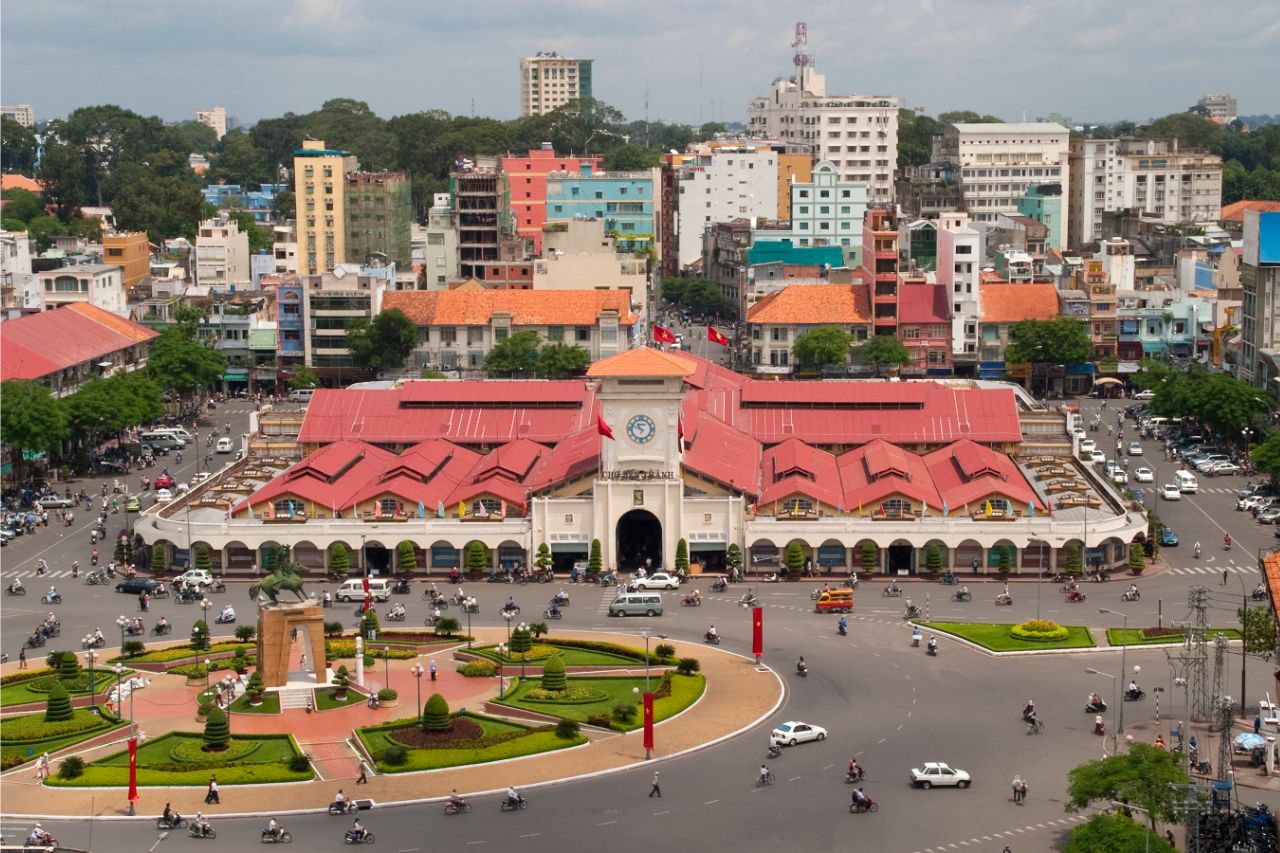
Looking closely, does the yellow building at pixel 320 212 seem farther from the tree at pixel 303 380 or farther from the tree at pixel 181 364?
the tree at pixel 181 364

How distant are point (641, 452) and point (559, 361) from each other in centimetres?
4756

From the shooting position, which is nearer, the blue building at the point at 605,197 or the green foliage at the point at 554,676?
the green foliage at the point at 554,676

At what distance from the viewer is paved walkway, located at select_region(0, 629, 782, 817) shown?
6575cm

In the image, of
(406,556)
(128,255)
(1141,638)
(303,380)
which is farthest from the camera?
(128,255)

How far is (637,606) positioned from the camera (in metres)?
90.5

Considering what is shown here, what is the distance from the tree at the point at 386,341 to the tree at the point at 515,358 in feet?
19.6

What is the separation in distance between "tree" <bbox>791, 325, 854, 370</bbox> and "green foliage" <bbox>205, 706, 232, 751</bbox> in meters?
83.1

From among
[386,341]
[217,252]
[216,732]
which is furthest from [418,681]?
[217,252]

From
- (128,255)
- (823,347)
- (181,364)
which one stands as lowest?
(181,364)

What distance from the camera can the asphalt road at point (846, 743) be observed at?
62438 millimetres

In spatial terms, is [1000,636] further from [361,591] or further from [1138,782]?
[361,591]

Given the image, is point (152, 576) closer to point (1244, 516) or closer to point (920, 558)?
point (920, 558)

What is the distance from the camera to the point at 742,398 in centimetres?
11550

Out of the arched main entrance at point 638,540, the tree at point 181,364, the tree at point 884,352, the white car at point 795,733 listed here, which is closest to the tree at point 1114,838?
the white car at point 795,733
